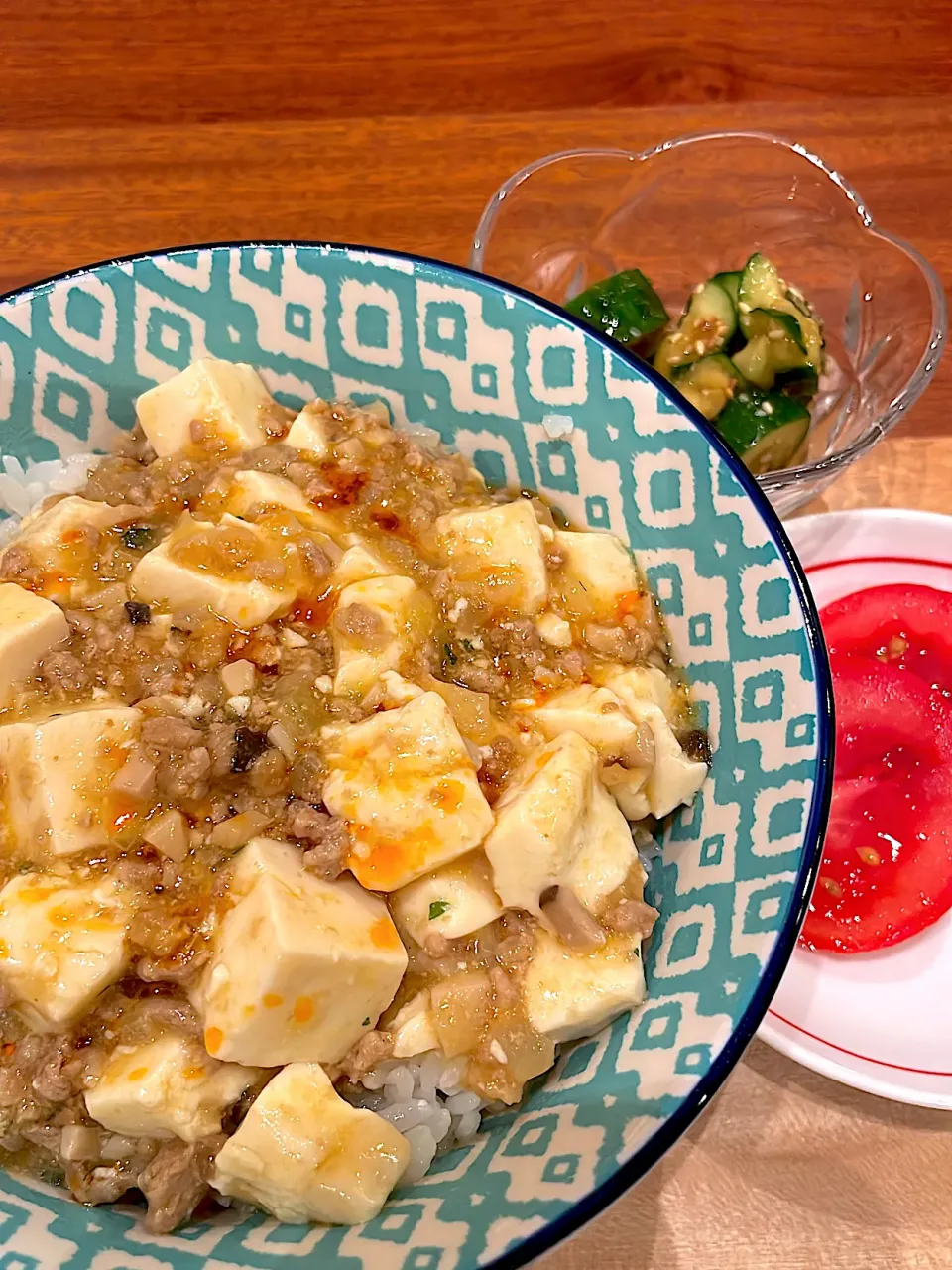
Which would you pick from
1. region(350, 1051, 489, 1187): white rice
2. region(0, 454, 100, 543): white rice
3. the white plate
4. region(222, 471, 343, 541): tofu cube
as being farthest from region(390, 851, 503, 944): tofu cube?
region(0, 454, 100, 543): white rice

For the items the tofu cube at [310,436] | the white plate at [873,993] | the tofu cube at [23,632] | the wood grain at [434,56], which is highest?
the wood grain at [434,56]

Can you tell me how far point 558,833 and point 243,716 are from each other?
2.05 feet

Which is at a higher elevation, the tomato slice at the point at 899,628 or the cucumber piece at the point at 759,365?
the cucumber piece at the point at 759,365

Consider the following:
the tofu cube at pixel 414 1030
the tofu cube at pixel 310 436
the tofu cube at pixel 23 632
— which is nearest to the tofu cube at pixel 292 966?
the tofu cube at pixel 414 1030

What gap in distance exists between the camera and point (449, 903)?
1606mm

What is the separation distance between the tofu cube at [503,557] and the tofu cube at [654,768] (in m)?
0.26

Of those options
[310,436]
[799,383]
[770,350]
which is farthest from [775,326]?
[310,436]

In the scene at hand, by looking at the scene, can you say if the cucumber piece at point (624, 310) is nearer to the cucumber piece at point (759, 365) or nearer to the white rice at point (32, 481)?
the cucumber piece at point (759, 365)

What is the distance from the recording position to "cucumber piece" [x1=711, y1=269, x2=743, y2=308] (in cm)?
292

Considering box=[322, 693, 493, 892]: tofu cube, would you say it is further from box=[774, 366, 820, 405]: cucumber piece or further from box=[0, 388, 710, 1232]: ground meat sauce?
box=[774, 366, 820, 405]: cucumber piece

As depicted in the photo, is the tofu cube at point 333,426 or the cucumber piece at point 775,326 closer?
the tofu cube at point 333,426

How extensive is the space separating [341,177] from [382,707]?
94.2 inches

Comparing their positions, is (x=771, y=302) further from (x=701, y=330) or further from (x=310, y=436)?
(x=310, y=436)

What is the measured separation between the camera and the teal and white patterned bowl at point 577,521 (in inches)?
55.5
